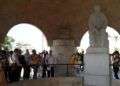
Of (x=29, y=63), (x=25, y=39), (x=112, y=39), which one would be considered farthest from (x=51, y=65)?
(x=25, y=39)

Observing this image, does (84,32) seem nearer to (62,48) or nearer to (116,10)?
(116,10)

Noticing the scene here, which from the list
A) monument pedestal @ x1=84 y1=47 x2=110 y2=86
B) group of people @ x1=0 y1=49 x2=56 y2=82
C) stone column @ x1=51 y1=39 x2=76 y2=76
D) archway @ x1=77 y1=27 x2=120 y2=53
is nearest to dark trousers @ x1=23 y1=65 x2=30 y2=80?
group of people @ x1=0 y1=49 x2=56 y2=82

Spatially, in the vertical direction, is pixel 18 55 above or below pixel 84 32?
below

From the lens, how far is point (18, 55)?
536 inches

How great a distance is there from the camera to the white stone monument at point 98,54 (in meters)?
14.1

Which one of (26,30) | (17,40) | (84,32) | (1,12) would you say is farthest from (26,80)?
(17,40)

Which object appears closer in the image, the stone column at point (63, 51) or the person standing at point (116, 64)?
the person standing at point (116, 64)

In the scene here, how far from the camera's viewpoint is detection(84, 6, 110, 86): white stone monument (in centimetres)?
1405

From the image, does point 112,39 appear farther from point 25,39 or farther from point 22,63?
point 22,63

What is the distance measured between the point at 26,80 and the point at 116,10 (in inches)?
593

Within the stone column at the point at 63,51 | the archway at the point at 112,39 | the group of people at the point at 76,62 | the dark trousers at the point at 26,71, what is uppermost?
the archway at the point at 112,39

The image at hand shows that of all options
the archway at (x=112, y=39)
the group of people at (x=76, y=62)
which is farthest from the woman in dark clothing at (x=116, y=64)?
the archway at (x=112, y=39)

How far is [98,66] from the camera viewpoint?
559 inches

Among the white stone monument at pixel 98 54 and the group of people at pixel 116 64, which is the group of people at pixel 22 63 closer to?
the white stone monument at pixel 98 54
